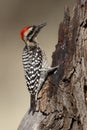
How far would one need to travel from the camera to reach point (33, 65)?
353 centimetres

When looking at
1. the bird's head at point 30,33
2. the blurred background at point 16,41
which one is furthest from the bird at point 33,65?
the blurred background at point 16,41

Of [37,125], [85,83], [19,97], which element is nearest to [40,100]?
[37,125]

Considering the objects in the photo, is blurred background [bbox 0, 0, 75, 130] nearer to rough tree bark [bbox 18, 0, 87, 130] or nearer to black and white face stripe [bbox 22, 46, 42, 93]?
black and white face stripe [bbox 22, 46, 42, 93]

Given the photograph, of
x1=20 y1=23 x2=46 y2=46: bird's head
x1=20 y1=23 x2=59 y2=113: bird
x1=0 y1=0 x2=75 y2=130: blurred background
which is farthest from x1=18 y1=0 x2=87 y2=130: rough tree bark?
x1=0 y1=0 x2=75 y2=130: blurred background

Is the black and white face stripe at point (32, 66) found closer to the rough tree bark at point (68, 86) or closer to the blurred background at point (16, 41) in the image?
the rough tree bark at point (68, 86)

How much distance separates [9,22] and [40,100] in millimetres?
1349

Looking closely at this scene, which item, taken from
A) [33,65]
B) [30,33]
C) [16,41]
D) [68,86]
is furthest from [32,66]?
[16,41]

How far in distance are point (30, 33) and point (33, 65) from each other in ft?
0.71

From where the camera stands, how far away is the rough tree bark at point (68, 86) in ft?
9.89

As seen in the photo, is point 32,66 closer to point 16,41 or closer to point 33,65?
point 33,65

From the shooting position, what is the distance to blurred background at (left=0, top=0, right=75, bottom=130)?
4.39 metres

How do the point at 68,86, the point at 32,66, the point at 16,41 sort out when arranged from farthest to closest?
1. the point at 16,41
2. the point at 32,66
3. the point at 68,86

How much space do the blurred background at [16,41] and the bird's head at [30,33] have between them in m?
0.66

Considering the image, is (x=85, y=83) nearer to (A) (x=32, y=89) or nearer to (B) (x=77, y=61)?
(B) (x=77, y=61)
